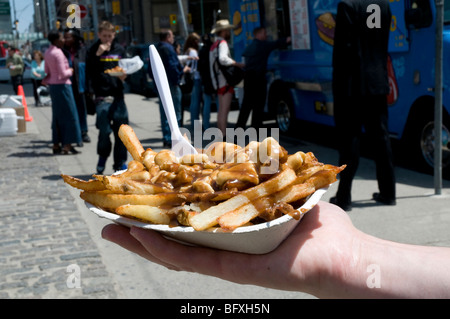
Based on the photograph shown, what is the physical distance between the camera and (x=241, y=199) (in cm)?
176

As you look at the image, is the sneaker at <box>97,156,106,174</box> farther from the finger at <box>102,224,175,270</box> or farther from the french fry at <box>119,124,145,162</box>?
the finger at <box>102,224,175,270</box>

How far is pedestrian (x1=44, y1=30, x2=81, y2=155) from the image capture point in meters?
10.0

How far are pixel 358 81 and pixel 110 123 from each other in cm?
378

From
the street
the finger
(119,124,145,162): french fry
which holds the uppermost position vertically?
(119,124,145,162): french fry

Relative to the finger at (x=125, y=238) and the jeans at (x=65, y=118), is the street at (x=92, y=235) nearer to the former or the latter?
the jeans at (x=65, y=118)

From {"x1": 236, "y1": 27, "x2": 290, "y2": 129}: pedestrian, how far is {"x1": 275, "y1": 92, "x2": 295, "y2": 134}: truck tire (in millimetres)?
470

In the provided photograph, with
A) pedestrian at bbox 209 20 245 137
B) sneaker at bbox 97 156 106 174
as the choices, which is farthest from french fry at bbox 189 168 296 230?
pedestrian at bbox 209 20 245 137

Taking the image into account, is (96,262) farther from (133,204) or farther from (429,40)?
(429,40)

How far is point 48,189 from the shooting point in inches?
308

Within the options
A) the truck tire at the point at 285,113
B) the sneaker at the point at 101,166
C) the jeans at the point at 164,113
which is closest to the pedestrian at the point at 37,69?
the jeans at the point at 164,113

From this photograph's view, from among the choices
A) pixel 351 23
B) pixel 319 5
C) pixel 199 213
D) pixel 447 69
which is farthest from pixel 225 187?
pixel 319 5

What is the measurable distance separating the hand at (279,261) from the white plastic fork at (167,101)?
20.2 inches

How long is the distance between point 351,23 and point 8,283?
12.6 feet

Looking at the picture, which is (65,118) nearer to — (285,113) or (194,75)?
(194,75)
